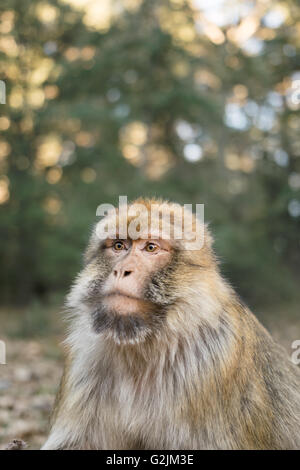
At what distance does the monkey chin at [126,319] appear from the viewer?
2.73 metres

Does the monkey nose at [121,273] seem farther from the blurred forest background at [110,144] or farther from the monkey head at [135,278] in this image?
the blurred forest background at [110,144]

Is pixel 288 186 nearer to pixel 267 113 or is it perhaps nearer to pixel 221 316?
pixel 267 113

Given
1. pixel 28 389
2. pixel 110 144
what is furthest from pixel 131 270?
pixel 110 144

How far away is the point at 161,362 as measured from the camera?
293 centimetres

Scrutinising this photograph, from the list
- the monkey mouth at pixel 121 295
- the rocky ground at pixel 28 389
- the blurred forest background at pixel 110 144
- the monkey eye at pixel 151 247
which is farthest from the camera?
the blurred forest background at pixel 110 144

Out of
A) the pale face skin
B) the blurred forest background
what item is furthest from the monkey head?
the blurred forest background

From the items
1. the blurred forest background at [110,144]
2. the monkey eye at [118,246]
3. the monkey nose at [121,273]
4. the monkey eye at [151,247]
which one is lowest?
the monkey nose at [121,273]

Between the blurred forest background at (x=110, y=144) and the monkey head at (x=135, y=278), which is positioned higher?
the blurred forest background at (x=110, y=144)

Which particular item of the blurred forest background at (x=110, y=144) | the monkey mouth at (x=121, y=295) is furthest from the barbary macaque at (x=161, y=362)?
the blurred forest background at (x=110, y=144)

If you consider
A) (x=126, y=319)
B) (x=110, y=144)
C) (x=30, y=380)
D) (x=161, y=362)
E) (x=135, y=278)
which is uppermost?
(x=110, y=144)

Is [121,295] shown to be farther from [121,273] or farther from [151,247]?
[151,247]

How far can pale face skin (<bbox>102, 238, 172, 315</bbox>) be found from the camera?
273cm

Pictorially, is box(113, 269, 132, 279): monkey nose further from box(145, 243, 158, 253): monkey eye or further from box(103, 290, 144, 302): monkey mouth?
box(145, 243, 158, 253): monkey eye

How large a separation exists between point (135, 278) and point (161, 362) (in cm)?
51
